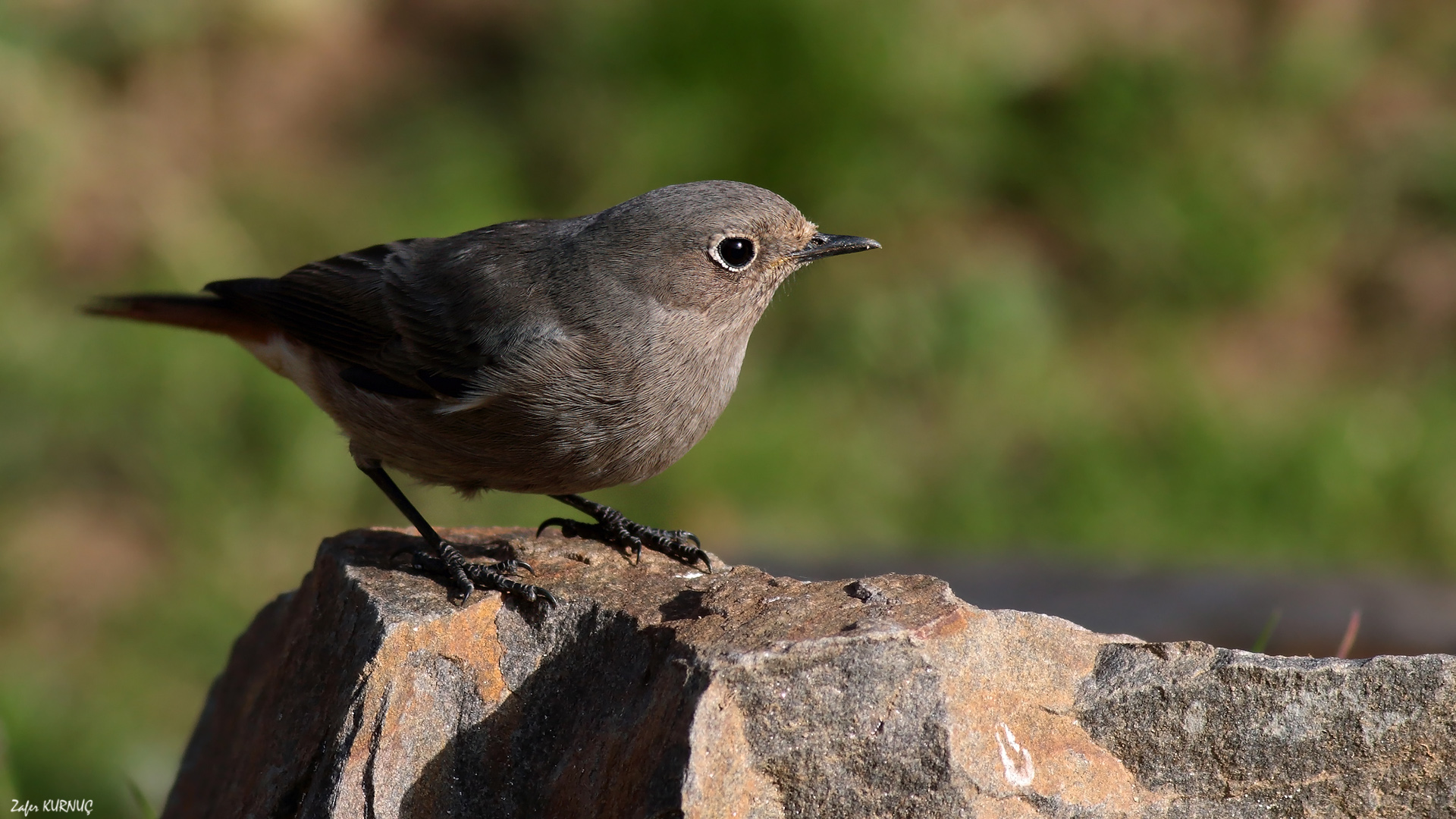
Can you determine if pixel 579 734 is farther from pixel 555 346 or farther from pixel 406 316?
pixel 406 316

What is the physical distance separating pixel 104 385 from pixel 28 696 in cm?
223

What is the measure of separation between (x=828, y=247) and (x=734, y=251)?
0.35 meters

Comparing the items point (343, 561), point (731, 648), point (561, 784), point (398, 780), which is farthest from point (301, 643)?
point (731, 648)

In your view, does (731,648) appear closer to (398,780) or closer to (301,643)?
(398,780)

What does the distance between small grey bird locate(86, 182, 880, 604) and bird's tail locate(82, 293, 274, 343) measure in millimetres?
363

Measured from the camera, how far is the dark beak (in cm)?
510

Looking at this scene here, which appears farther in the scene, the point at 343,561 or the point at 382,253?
the point at 382,253

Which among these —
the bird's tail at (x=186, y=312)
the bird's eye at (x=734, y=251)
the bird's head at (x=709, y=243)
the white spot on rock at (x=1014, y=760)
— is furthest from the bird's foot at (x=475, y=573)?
the bird's tail at (x=186, y=312)

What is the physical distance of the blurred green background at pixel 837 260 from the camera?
28.5 feet

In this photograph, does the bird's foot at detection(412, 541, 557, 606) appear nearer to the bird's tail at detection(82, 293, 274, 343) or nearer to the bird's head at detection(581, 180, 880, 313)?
the bird's head at detection(581, 180, 880, 313)

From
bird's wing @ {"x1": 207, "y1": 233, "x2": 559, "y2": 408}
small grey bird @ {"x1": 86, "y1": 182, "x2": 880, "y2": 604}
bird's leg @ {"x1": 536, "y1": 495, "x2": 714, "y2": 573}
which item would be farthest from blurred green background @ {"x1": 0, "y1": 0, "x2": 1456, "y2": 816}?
small grey bird @ {"x1": 86, "y1": 182, "x2": 880, "y2": 604}

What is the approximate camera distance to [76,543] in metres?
8.64

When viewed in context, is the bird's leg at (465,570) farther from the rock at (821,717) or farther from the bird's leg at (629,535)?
the bird's leg at (629,535)

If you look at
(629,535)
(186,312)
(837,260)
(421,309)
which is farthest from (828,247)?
(837,260)
